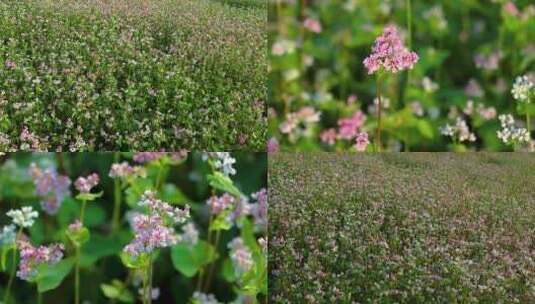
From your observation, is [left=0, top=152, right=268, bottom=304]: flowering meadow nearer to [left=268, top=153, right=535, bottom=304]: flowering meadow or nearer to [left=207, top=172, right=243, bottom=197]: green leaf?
[left=207, top=172, right=243, bottom=197]: green leaf

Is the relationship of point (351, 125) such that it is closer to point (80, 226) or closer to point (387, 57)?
point (387, 57)

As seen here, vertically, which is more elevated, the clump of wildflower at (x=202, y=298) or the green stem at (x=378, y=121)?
the green stem at (x=378, y=121)

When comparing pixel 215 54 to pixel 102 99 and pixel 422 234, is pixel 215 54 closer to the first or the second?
pixel 102 99

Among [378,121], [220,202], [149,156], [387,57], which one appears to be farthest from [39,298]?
[387,57]

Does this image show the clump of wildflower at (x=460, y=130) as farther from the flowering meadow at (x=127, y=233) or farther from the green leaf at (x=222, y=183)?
the green leaf at (x=222, y=183)

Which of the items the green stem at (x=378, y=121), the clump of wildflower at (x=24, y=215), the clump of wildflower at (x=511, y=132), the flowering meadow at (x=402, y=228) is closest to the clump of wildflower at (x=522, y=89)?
the clump of wildflower at (x=511, y=132)

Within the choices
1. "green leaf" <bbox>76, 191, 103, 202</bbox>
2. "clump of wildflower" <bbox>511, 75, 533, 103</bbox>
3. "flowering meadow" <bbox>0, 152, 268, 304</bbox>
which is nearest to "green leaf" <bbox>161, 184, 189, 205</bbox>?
"flowering meadow" <bbox>0, 152, 268, 304</bbox>
